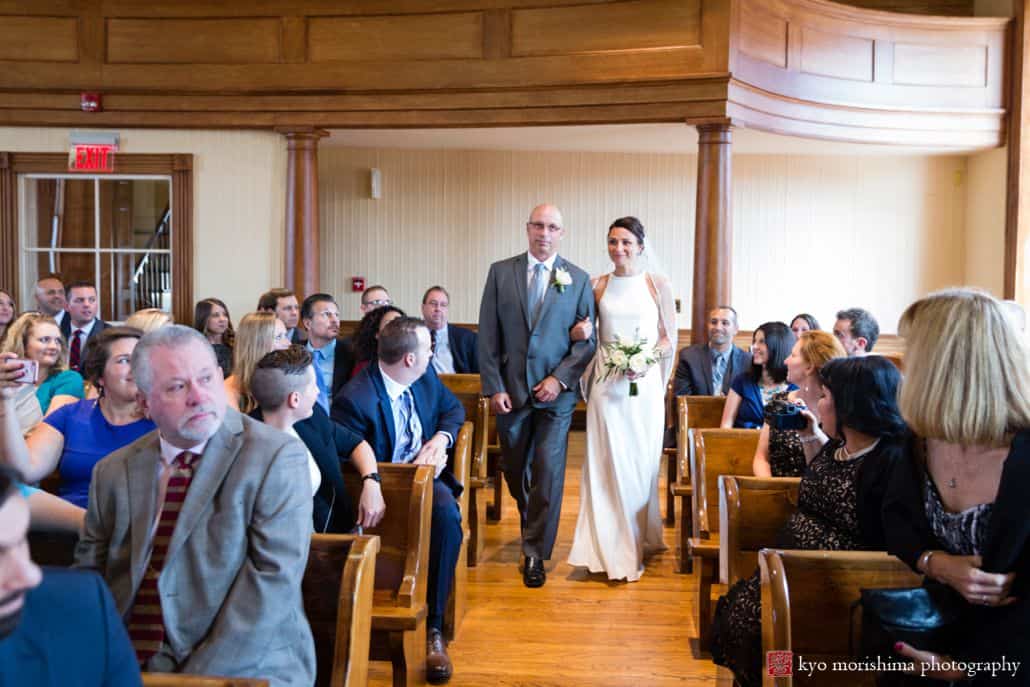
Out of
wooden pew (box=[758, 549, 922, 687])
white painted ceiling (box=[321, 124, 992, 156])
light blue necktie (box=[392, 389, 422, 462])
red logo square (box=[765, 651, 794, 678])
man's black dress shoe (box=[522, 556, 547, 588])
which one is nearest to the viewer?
red logo square (box=[765, 651, 794, 678])

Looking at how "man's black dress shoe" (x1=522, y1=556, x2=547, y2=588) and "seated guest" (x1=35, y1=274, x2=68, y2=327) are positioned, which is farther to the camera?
"seated guest" (x1=35, y1=274, x2=68, y2=327)

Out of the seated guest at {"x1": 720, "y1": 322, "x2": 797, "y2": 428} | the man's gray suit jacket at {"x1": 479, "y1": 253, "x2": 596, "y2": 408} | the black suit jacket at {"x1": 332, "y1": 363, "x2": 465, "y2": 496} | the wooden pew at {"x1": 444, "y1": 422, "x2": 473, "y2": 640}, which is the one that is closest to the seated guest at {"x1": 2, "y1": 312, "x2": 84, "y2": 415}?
the black suit jacket at {"x1": 332, "y1": 363, "x2": 465, "y2": 496}

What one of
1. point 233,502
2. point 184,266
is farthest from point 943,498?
point 184,266

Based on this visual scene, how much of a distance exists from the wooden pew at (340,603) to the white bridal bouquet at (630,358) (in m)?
2.64

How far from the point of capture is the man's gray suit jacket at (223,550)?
85.0 inches

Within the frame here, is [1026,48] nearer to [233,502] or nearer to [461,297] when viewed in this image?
[461,297]

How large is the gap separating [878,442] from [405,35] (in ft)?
19.5

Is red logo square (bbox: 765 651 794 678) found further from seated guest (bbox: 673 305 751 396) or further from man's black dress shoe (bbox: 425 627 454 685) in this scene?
seated guest (bbox: 673 305 751 396)

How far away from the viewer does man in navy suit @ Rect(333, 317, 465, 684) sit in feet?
12.3

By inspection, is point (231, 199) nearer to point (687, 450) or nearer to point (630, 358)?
point (630, 358)

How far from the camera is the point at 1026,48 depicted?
8.40 metres

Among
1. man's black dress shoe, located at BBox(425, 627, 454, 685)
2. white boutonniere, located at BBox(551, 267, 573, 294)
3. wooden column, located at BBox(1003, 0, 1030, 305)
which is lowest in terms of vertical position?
man's black dress shoe, located at BBox(425, 627, 454, 685)

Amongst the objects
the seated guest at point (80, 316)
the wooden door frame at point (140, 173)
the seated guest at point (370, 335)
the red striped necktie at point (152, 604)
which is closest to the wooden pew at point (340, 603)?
the red striped necktie at point (152, 604)

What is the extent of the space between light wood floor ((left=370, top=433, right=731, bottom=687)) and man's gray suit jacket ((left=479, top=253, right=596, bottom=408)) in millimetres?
905
